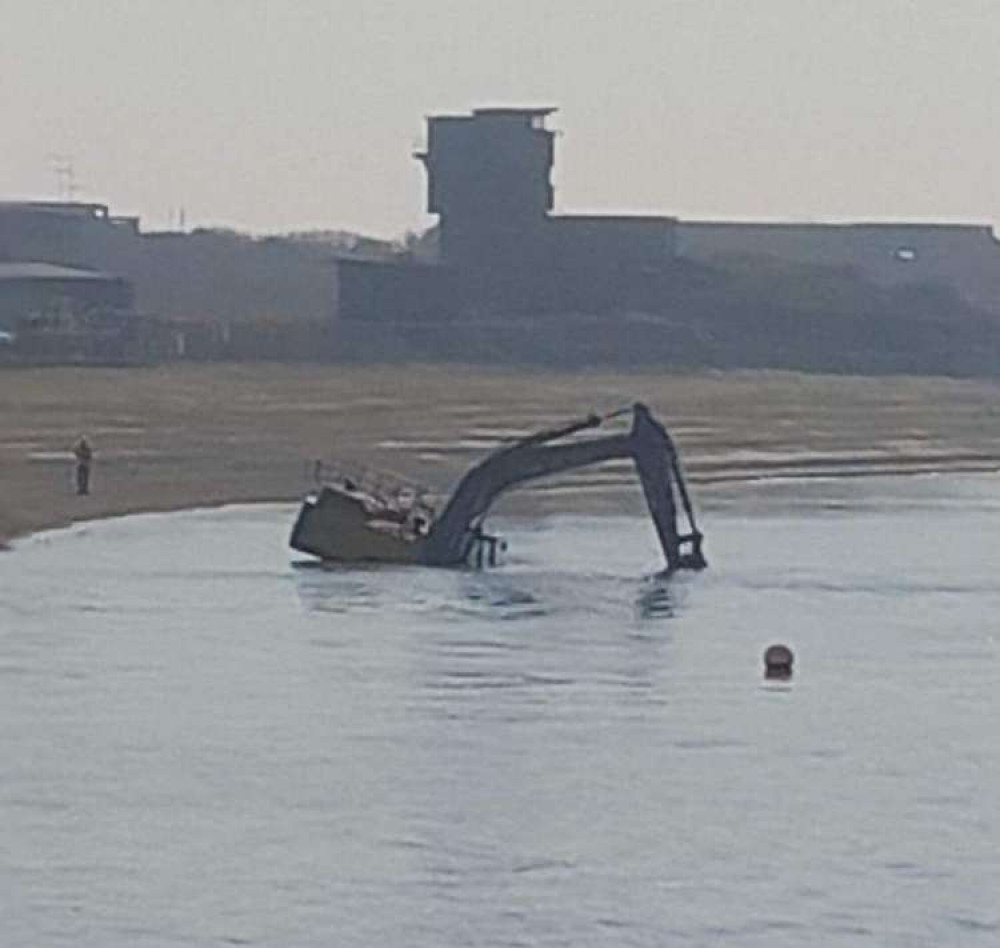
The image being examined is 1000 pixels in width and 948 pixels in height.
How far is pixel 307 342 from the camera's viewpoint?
340ft

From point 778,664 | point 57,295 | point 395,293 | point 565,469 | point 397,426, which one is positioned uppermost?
point 395,293

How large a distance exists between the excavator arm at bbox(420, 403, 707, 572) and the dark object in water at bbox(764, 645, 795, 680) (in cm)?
1366

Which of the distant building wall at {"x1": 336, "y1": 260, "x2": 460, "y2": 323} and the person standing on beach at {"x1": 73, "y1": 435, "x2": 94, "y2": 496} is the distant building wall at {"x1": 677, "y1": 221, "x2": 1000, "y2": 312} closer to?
the distant building wall at {"x1": 336, "y1": 260, "x2": 460, "y2": 323}

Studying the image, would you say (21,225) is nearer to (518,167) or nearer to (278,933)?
(518,167)

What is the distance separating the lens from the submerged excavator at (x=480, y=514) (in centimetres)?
5547

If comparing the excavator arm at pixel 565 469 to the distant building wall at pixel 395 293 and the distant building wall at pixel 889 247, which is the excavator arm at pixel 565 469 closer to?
the distant building wall at pixel 395 293

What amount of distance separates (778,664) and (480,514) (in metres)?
15.1

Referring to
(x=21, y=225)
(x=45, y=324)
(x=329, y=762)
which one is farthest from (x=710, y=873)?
(x=21, y=225)

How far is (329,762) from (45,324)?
68224 mm

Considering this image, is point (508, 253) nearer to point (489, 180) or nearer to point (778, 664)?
point (489, 180)

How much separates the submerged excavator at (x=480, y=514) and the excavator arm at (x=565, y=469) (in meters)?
0.01

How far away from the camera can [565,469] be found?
186 ft

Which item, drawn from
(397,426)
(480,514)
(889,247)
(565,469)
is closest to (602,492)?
(397,426)

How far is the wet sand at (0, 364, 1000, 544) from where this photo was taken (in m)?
71.6
